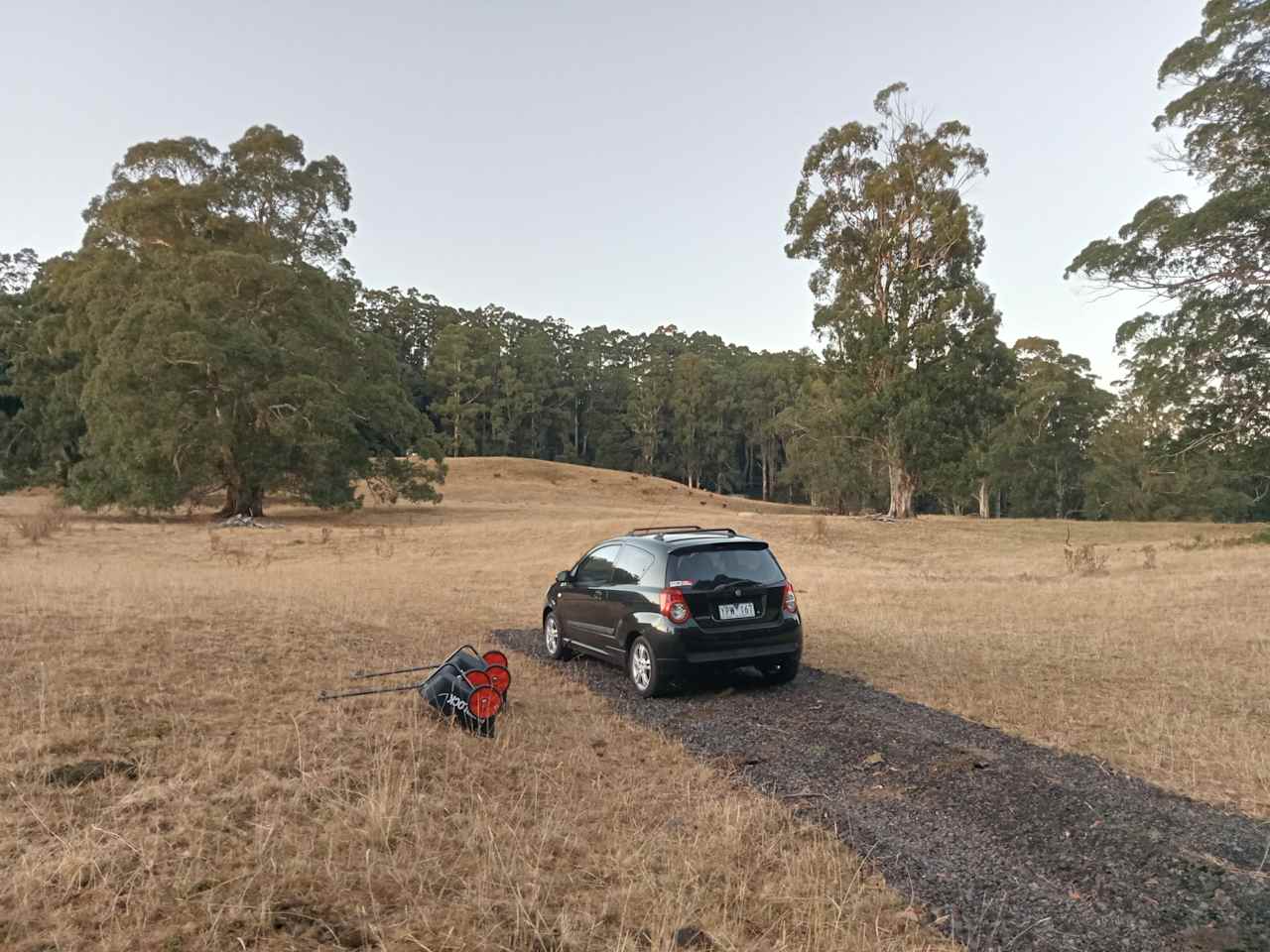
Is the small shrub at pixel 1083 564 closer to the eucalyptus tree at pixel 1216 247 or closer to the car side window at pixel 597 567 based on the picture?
the eucalyptus tree at pixel 1216 247

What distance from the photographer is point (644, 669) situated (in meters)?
8.38

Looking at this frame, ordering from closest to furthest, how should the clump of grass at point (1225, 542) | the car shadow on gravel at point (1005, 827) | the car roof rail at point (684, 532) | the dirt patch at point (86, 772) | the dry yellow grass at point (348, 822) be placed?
the dry yellow grass at point (348, 822)
the car shadow on gravel at point (1005, 827)
the dirt patch at point (86, 772)
the car roof rail at point (684, 532)
the clump of grass at point (1225, 542)

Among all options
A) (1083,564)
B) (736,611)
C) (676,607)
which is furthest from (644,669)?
(1083,564)

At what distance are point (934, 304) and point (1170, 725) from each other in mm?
33672

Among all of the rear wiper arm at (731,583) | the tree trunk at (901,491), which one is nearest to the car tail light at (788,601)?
the rear wiper arm at (731,583)

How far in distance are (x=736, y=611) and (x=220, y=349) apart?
101ft

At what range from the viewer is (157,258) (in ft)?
118

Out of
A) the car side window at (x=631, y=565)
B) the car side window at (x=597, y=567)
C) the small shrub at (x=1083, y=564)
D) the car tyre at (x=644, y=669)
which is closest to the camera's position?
the car tyre at (x=644, y=669)

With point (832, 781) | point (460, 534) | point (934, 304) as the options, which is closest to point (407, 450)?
point (460, 534)

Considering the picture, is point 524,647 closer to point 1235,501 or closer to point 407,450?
point 407,450

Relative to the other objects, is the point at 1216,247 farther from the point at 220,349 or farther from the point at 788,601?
the point at 220,349

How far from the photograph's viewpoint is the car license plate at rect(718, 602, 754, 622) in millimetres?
8148

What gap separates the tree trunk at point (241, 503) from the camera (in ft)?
124

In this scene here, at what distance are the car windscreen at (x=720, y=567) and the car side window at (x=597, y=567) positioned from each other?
50.7 inches
